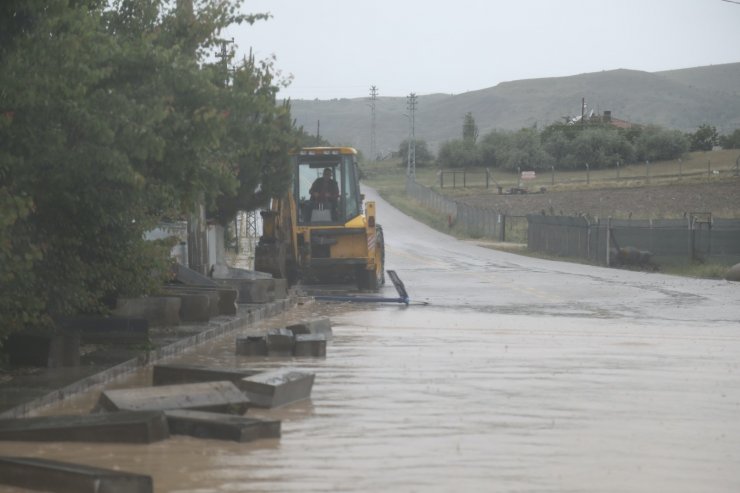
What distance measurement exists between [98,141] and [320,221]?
16879mm

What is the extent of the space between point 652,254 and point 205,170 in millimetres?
31483

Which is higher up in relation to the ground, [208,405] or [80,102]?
[80,102]

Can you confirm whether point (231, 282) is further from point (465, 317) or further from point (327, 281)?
point (327, 281)

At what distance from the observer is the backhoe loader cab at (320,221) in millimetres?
28203

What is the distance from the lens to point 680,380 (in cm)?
1352

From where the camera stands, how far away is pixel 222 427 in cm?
952

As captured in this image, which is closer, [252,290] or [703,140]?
[252,290]

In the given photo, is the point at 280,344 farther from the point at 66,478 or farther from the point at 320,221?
the point at 320,221

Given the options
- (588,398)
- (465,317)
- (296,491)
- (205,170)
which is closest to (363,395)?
(588,398)

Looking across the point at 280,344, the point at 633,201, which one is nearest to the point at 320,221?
the point at 280,344

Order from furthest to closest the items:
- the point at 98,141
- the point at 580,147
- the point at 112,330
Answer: the point at 580,147, the point at 112,330, the point at 98,141

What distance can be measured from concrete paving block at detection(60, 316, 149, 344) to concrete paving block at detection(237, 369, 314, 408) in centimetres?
377

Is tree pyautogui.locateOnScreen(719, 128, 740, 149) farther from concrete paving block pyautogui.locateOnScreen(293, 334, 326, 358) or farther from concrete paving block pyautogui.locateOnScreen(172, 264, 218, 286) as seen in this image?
concrete paving block pyautogui.locateOnScreen(293, 334, 326, 358)

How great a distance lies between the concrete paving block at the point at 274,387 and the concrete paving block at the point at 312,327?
458 cm
